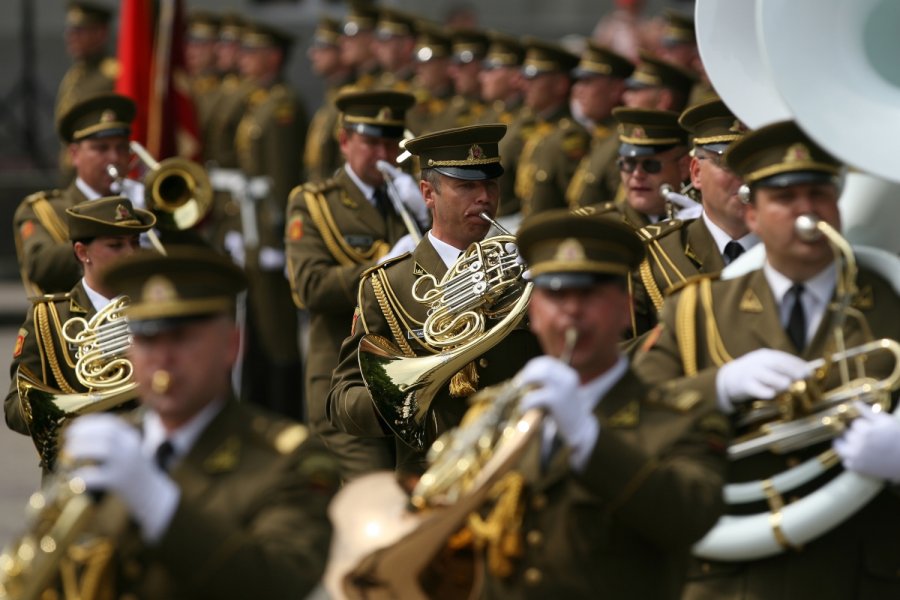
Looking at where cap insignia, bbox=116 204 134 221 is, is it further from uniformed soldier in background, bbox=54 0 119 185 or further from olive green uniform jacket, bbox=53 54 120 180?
uniformed soldier in background, bbox=54 0 119 185

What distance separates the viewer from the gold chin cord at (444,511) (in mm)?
4621

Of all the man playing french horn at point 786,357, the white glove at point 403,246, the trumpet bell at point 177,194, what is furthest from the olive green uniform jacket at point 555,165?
the man playing french horn at point 786,357

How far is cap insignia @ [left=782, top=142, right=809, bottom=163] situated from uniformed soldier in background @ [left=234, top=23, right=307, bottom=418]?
29.1ft

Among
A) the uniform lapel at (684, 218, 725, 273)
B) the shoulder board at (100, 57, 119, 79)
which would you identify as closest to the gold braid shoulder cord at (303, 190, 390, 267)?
the uniform lapel at (684, 218, 725, 273)

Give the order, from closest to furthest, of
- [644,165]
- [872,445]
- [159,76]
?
[872,445], [644,165], [159,76]

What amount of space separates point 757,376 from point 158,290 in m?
1.50

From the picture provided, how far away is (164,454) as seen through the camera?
15.5 feet

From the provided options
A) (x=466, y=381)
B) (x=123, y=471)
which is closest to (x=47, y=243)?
(x=466, y=381)

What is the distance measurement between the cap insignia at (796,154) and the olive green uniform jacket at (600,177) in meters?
5.31

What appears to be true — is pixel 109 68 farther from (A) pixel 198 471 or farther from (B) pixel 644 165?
(A) pixel 198 471

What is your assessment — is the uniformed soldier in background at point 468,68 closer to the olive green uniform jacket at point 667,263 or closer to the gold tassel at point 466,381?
the olive green uniform jacket at point 667,263

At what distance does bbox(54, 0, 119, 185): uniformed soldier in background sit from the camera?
53.2ft

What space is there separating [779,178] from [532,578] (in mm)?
1252

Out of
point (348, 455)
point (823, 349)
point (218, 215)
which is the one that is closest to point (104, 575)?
point (823, 349)
